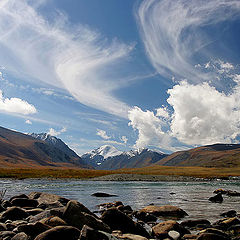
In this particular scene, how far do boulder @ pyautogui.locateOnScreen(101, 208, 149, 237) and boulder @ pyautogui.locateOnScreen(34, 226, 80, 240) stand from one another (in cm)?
483

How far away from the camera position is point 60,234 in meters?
11.7

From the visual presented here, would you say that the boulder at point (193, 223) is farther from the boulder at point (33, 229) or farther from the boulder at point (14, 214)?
the boulder at point (14, 214)

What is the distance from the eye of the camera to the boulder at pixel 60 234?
11375mm

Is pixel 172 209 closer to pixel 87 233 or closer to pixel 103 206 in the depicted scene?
pixel 103 206

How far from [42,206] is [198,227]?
43.4 ft

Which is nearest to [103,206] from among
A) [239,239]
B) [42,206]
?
[42,206]

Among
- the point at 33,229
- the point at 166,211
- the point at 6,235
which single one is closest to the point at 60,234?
the point at 33,229

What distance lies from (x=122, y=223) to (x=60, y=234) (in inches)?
225

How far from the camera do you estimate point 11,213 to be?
58.5 feet

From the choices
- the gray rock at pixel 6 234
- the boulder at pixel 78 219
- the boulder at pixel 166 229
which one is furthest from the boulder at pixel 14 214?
the boulder at pixel 166 229

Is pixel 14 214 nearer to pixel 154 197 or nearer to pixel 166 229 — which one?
pixel 166 229

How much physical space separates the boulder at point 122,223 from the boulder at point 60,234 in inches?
190

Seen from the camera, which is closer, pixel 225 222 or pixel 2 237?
pixel 2 237

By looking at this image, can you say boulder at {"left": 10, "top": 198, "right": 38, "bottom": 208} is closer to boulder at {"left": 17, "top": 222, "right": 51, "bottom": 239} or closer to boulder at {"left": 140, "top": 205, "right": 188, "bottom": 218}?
boulder at {"left": 140, "top": 205, "right": 188, "bottom": 218}
